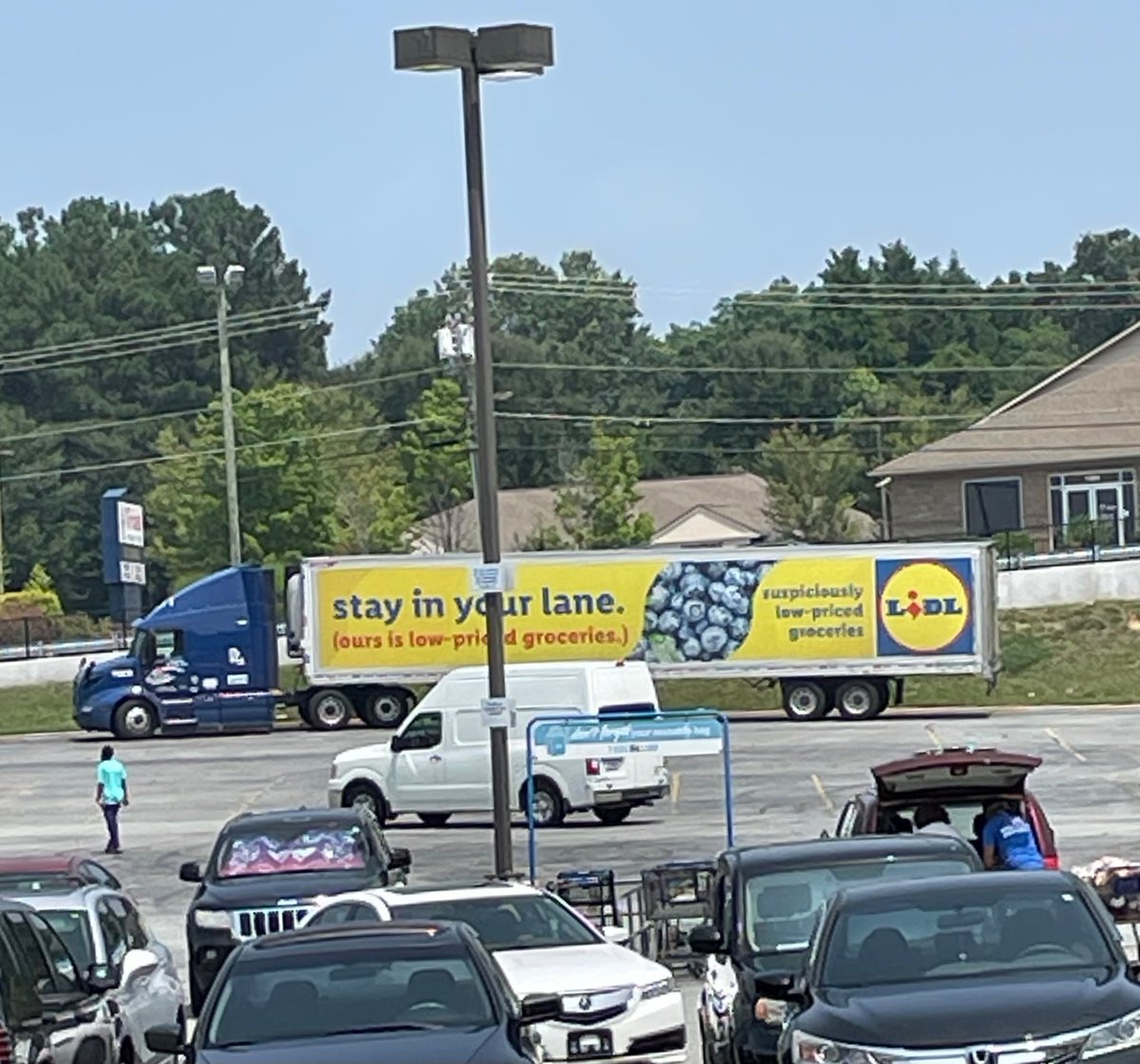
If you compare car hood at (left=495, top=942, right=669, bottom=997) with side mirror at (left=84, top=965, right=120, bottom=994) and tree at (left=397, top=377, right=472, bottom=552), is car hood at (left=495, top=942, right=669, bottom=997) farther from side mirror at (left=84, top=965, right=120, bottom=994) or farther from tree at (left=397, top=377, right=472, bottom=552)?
tree at (left=397, top=377, right=472, bottom=552)

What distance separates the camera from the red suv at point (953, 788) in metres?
18.5

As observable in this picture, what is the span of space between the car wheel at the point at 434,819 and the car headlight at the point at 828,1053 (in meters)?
24.5

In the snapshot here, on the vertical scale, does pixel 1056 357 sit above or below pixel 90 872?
above

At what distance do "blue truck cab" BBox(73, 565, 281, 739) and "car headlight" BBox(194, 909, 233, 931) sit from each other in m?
29.6

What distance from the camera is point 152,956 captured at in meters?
15.6

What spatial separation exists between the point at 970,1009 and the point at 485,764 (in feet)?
79.9

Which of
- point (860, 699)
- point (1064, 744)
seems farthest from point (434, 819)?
point (860, 699)

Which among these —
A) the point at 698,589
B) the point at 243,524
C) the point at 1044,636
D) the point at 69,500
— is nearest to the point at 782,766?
the point at 698,589

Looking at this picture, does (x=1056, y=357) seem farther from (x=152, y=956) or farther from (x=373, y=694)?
(x=152, y=956)

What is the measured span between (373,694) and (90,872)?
3249cm

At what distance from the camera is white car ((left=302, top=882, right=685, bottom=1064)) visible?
14789 mm

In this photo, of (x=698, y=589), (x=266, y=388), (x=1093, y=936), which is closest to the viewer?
(x=1093, y=936)

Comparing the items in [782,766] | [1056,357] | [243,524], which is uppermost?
[1056,357]

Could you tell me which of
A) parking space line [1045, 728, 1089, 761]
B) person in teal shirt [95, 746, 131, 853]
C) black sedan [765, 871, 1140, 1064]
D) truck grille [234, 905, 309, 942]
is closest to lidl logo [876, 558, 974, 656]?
parking space line [1045, 728, 1089, 761]
